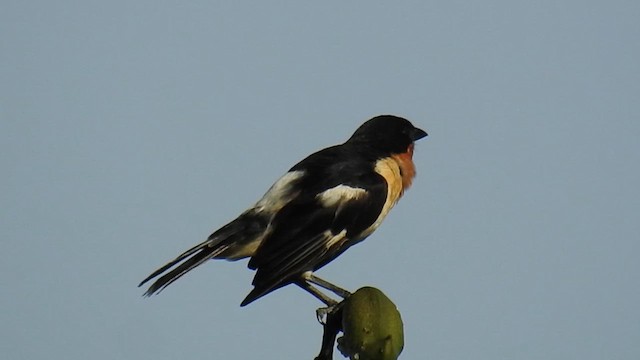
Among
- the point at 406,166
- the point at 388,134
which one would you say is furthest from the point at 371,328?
the point at 388,134

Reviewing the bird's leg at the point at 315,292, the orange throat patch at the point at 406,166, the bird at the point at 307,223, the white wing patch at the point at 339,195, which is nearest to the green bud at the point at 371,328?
the bird at the point at 307,223

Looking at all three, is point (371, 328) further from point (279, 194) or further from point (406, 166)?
point (406, 166)

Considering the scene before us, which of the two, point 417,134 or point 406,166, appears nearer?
point 406,166

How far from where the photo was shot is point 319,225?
690cm

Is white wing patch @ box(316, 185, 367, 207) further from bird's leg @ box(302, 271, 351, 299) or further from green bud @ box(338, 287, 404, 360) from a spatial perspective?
green bud @ box(338, 287, 404, 360)

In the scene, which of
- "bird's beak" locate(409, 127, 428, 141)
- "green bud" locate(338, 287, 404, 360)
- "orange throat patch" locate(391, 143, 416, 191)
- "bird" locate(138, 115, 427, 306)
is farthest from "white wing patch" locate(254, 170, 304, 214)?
"green bud" locate(338, 287, 404, 360)

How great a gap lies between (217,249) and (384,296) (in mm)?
3268

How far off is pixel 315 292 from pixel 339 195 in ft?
2.33

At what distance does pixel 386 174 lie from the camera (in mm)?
7562

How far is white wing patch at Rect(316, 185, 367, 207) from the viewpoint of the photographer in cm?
701

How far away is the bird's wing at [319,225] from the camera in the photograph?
654 centimetres

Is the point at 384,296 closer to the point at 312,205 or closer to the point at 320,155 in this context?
the point at 312,205

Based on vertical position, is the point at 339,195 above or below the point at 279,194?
below

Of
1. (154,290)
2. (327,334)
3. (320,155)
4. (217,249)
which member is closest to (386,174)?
(320,155)
